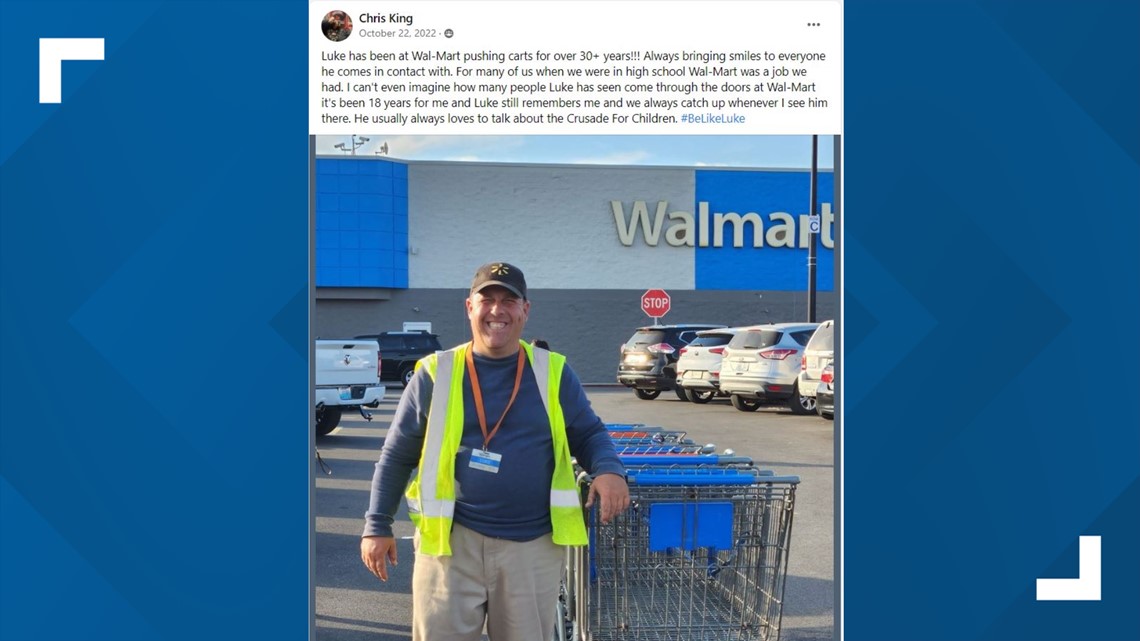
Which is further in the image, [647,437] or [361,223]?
[361,223]

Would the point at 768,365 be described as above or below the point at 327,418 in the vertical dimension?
above

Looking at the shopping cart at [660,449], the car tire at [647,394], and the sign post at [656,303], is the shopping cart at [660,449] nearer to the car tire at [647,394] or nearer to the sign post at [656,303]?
the car tire at [647,394]

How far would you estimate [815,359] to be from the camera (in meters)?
15.8

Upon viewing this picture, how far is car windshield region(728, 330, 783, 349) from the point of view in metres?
18.2

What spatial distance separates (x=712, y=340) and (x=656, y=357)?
2.17 metres

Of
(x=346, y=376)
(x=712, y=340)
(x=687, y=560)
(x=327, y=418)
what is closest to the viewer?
(x=687, y=560)

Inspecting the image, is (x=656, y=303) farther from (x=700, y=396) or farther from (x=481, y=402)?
(x=481, y=402)

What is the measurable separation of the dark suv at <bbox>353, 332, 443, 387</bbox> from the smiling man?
2538 cm

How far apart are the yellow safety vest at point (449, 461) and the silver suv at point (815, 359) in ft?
40.4

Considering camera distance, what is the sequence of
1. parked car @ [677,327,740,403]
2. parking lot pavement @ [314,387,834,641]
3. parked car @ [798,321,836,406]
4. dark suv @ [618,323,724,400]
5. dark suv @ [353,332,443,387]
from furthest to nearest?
dark suv @ [353,332,443,387] < dark suv @ [618,323,724,400] < parked car @ [677,327,740,403] < parked car @ [798,321,836,406] < parking lot pavement @ [314,387,834,641]

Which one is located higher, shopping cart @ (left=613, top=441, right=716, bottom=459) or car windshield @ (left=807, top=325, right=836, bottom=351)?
car windshield @ (left=807, top=325, right=836, bottom=351)
